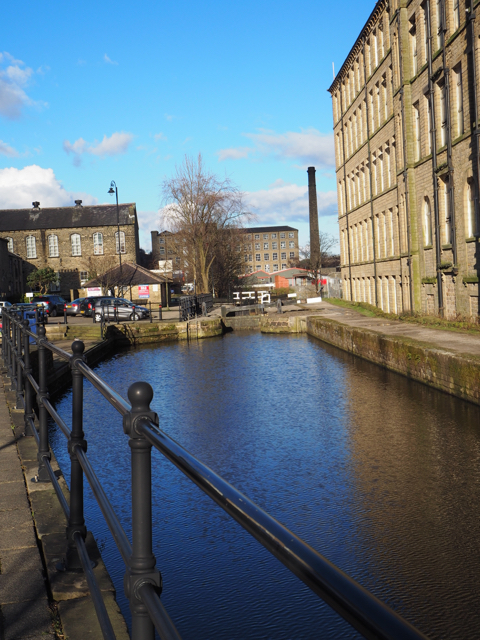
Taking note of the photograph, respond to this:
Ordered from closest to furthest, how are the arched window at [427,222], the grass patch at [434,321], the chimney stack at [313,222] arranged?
the grass patch at [434,321], the arched window at [427,222], the chimney stack at [313,222]

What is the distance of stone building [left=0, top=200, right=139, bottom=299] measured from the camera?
69.4 meters

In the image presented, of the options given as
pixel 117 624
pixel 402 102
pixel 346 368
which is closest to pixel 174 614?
pixel 117 624

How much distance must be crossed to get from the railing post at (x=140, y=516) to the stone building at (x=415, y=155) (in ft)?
63.2

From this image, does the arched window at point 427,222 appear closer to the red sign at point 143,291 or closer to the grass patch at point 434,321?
the grass patch at point 434,321

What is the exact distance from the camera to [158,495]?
26.0 feet

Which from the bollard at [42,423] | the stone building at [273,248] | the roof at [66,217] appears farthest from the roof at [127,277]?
the stone building at [273,248]

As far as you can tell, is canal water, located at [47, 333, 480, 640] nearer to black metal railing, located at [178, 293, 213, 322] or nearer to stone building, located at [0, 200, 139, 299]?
black metal railing, located at [178, 293, 213, 322]

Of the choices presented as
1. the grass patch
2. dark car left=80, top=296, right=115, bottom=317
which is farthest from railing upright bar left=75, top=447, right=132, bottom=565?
dark car left=80, top=296, right=115, bottom=317

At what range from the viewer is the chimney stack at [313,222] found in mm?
70250

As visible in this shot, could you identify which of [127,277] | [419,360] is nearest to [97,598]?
[419,360]

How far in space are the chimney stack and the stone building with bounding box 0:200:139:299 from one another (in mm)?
18882

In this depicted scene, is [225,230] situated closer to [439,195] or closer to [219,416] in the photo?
[439,195]

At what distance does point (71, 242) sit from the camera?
70.0m

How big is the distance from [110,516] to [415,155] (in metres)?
26.3
